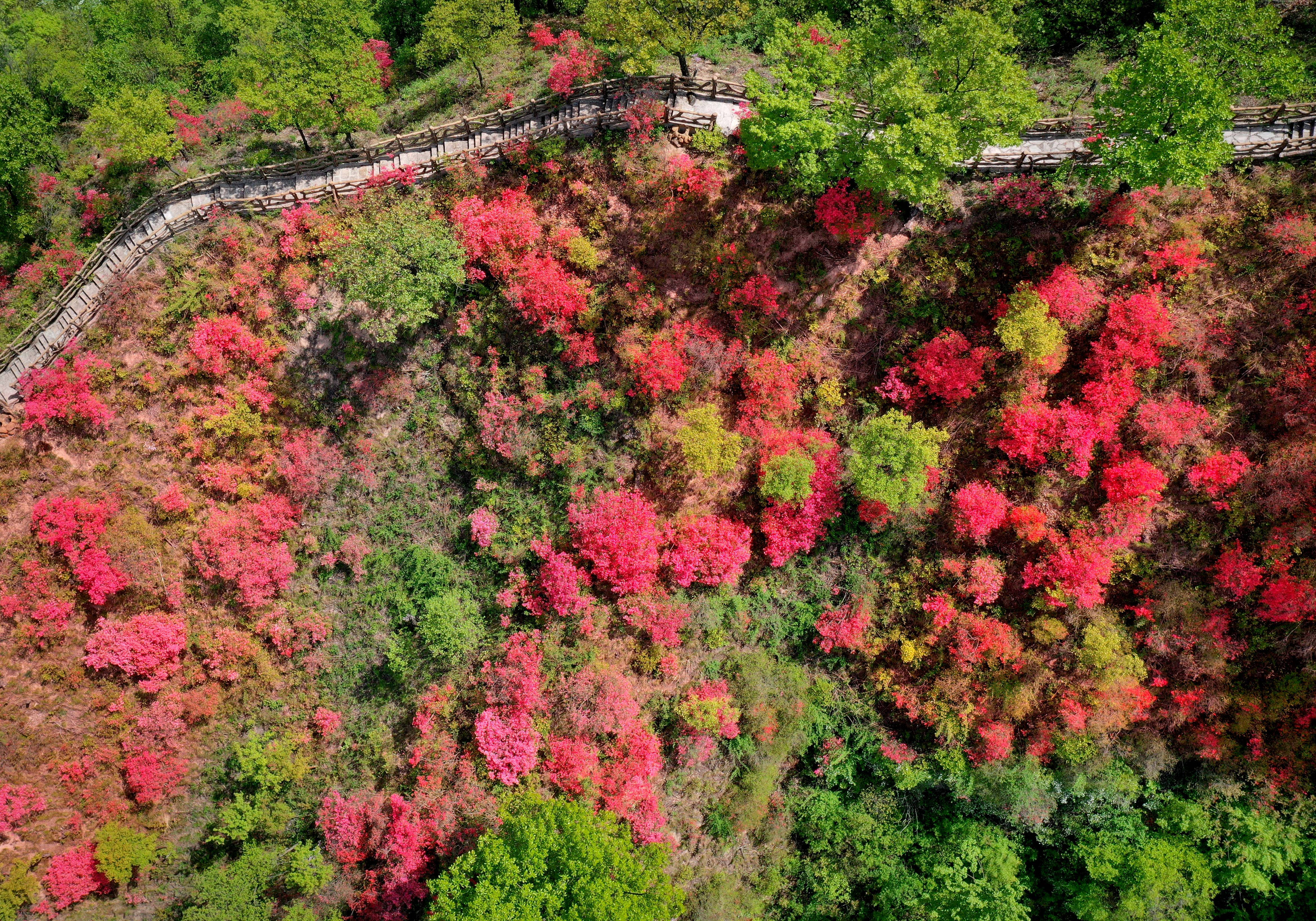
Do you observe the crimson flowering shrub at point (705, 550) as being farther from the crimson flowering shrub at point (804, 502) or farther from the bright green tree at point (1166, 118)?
the bright green tree at point (1166, 118)

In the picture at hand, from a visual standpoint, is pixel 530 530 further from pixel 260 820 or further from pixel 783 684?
pixel 260 820

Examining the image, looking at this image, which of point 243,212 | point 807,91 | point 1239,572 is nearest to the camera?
point 807,91

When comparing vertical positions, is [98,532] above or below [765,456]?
above

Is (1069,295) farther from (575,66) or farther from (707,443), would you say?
(575,66)

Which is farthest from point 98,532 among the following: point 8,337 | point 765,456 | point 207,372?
point 765,456

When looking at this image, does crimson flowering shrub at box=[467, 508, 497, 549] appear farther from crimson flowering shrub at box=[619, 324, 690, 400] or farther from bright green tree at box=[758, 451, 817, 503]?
bright green tree at box=[758, 451, 817, 503]
